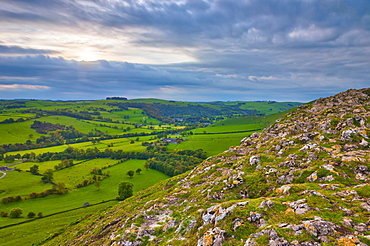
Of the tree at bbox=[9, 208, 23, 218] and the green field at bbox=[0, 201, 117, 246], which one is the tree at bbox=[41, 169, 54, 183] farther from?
the green field at bbox=[0, 201, 117, 246]

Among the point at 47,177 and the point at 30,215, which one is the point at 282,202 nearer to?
the point at 30,215

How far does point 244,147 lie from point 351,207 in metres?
47.4

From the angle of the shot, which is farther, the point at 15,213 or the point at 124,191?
the point at 124,191

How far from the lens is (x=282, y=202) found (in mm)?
25094

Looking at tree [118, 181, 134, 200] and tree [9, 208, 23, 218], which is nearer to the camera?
tree [9, 208, 23, 218]

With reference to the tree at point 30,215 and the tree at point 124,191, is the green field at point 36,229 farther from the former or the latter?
the tree at point 124,191

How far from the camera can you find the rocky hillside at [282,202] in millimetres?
18844

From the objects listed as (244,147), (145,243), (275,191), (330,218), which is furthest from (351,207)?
(244,147)

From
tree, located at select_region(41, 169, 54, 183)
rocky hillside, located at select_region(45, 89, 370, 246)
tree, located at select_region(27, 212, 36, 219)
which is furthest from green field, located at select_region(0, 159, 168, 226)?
rocky hillside, located at select_region(45, 89, 370, 246)

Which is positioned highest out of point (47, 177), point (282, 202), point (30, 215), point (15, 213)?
point (282, 202)

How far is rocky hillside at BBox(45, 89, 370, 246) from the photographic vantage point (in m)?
18.8

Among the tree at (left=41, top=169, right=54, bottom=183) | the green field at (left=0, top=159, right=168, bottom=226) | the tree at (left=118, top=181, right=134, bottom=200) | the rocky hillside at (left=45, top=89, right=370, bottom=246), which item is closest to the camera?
the rocky hillside at (left=45, top=89, right=370, bottom=246)

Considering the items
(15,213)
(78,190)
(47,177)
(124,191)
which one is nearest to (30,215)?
(15,213)

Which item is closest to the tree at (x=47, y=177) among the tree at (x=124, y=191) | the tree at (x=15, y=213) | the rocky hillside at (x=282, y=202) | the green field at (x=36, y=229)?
Answer: the tree at (x=15, y=213)
